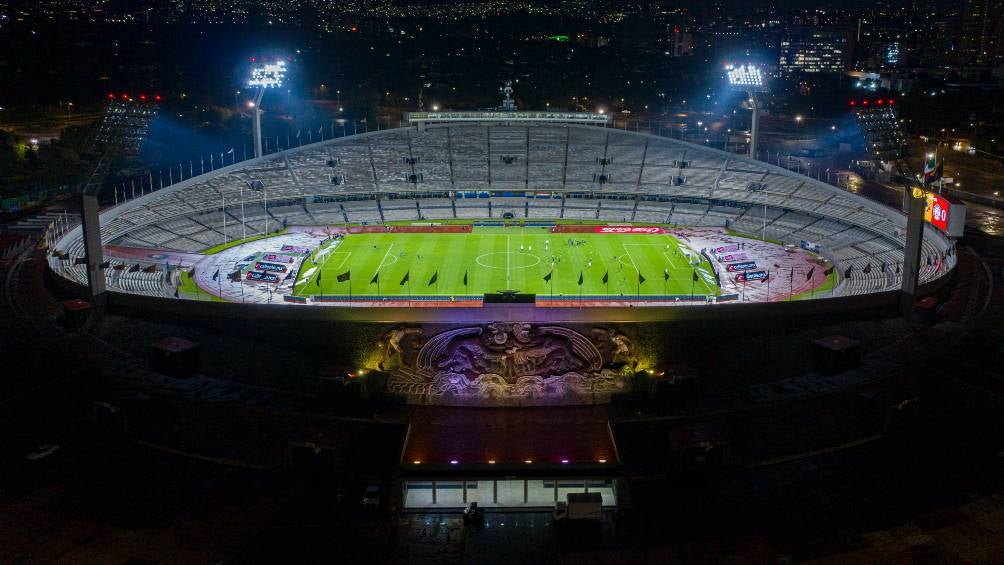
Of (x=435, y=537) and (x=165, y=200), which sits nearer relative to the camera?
(x=435, y=537)

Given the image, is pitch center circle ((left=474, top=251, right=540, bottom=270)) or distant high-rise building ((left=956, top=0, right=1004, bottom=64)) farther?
distant high-rise building ((left=956, top=0, right=1004, bottom=64))

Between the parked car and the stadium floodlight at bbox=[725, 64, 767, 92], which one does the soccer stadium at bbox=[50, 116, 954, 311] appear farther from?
the parked car

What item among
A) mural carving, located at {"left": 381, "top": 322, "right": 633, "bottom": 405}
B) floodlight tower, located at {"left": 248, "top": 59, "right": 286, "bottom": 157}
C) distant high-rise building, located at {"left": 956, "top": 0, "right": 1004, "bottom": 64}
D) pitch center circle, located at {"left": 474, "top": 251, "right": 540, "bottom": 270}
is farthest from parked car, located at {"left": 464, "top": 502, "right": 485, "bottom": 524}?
distant high-rise building, located at {"left": 956, "top": 0, "right": 1004, "bottom": 64}

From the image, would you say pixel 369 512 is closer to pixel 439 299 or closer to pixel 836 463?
pixel 836 463

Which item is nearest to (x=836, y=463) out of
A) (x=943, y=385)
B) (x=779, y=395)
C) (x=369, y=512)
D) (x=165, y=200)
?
(x=779, y=395)

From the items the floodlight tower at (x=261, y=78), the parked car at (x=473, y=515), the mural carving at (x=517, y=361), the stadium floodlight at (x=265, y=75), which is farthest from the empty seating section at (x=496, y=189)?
the parked car at (x=473, y=515)

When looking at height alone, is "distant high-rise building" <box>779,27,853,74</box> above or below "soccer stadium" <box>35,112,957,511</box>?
above

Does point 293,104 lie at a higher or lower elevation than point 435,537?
higher

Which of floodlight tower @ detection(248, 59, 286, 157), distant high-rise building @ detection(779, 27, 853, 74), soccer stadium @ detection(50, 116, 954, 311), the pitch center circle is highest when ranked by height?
distant high-rise building @ detection(779, 27, 853, 74)
